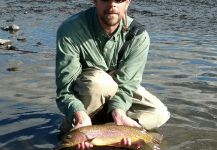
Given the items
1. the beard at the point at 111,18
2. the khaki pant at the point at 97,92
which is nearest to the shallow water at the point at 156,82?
the khaki pant at the point at 97,92

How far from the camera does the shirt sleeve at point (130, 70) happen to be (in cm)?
561

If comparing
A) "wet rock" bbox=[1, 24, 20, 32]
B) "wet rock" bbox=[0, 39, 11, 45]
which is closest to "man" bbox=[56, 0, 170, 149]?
"wet rock" bbox=[0, 39, 11, 45]

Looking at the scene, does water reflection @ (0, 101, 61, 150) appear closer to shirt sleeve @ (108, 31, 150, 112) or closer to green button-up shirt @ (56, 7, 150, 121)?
green button-up shirt @ (56, 7, 150, 121)

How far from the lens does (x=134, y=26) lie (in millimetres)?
5809

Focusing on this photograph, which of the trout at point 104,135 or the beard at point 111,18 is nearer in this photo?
the trout at point 104,135

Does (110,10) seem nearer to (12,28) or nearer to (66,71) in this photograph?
(66,71)

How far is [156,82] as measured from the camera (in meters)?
8.38

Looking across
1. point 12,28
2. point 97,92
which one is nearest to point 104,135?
point 97,92

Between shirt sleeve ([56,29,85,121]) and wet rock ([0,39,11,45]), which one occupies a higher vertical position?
shirt sleeve ([56,29,85,121])

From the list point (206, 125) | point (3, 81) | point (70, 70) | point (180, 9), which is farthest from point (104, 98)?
point (180, 9)

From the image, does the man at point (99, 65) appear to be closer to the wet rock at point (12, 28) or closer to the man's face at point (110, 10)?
the man's face at point (110, 10)

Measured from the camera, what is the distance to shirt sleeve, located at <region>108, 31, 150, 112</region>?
5.61 m

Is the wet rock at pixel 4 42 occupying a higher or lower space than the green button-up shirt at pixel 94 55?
lower

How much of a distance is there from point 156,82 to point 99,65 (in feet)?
9.23
